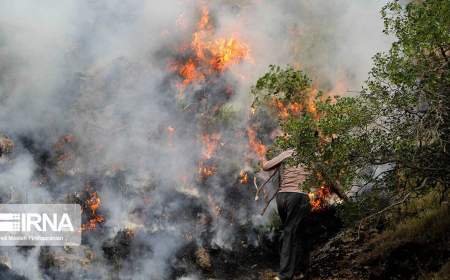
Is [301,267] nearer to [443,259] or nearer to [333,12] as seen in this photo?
[443,259]

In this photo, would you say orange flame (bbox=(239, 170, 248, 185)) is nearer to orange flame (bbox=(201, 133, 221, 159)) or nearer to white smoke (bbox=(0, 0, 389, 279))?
white smoke (bbox=(0, 0, 389, 279))

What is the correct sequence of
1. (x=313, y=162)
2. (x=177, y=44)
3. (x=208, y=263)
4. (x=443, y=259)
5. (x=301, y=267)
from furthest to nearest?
1. (x=177, y=44)
2. (x=208, y=263)
3. (x=301, y=267)
4. (x=443, y=259)
5. (x=313, y=162)

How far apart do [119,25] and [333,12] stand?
615 centimetres

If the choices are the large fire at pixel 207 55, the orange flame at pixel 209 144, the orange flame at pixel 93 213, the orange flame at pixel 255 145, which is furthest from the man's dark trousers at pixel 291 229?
the large fire at pixel 207 55

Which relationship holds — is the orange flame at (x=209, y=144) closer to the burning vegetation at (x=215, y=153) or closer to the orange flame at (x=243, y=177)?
the burning vegetation at (x=215, y=153)

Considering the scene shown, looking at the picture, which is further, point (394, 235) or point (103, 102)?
point (103, 102)

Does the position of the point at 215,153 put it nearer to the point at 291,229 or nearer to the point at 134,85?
the point at 134,85

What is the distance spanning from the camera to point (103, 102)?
1120 centimetres

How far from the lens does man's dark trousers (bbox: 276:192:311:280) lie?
5844 millimetres

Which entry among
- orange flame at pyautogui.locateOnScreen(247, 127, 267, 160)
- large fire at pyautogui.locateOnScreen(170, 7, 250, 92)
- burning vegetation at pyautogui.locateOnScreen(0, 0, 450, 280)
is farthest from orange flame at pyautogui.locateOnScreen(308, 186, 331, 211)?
large fire at pyautogui.locateOnScreen(170, 7, 250, 92)

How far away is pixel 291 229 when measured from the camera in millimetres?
5934

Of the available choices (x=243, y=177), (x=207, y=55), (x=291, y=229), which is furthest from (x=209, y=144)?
(x=291, y=229)

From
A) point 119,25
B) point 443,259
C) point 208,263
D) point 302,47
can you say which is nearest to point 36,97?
point 119,25

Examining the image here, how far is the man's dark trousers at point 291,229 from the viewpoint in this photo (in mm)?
5844
